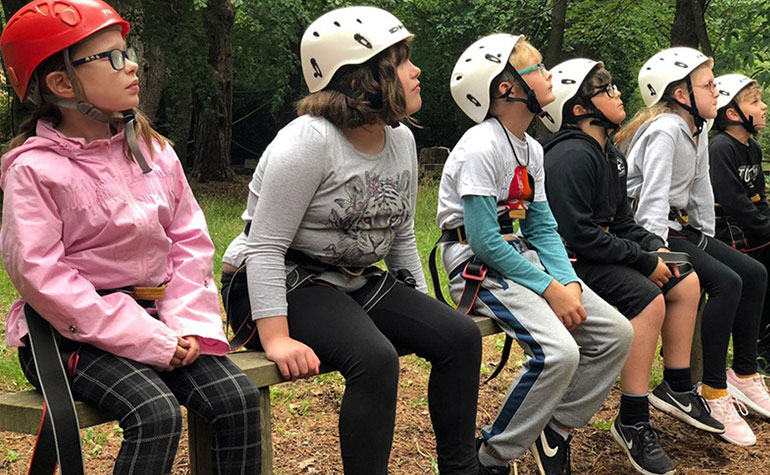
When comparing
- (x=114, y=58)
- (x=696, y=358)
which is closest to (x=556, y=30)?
(x=696, y=358)

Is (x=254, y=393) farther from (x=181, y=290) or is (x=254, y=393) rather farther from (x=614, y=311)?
(x=614, y=311)

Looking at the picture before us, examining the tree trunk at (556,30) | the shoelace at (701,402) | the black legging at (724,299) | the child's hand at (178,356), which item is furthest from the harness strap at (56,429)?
the tree trunk at (556,30)

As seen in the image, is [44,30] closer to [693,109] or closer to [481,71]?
[481,71]

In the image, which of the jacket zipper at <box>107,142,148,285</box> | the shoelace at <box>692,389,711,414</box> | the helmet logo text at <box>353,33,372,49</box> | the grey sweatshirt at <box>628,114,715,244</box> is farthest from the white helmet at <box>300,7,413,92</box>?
the shoelace at <box>692,389,711,414</box>

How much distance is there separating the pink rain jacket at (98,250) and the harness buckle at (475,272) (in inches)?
46.8

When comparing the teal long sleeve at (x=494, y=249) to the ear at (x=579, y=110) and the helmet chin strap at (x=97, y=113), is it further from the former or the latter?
the helmet chin strap at (x=97, y=113)

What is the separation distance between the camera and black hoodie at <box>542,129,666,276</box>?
12.9ft

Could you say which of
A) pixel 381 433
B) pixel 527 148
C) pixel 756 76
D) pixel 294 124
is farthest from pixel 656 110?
pixel 756 76

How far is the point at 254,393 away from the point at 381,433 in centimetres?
44

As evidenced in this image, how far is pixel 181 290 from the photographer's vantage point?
2.72m

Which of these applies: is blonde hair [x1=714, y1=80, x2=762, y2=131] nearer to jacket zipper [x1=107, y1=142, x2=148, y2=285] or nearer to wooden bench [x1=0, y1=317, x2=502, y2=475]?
wooden bench [x1=0, y1=317, x2=502, y2=475]

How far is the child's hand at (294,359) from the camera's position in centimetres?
279

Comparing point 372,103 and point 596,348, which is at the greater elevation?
point 372,103

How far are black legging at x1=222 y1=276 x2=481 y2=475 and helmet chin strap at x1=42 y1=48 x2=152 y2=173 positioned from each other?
0.68 m
